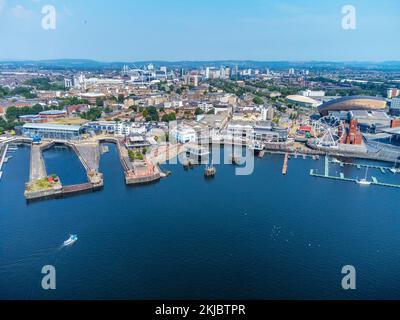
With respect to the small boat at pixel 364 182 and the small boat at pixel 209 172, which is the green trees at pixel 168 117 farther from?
the small boat at pixel 364 182

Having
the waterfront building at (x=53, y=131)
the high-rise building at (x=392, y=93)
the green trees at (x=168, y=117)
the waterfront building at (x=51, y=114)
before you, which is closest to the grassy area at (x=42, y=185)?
the waterfront building at (x=53, y=131)

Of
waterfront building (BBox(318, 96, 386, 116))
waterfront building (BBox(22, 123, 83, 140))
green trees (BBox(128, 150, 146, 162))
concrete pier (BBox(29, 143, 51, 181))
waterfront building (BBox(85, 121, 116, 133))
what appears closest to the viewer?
concrete pier (BBox(29, 143, 51, 181))

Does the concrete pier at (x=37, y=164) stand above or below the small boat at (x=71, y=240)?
above

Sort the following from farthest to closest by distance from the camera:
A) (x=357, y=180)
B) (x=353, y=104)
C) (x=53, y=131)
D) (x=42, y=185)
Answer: (x=353, y=104), (x=53, y=131), (x=357, y=180), (x=42, y=185)

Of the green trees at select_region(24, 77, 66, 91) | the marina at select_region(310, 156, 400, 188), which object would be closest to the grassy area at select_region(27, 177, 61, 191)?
the marina at select_region(310, 156, 400, 188)

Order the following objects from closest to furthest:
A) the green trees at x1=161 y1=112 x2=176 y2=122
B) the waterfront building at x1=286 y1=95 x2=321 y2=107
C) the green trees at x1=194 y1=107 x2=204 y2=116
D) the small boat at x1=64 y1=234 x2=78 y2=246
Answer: the small boat at x1=64 y1=234 x2=78 y2=246
the green trees at x1=161 y1=112 x2=176 y2=122
the green trees at x1=194 y1=107 x2=204 y2=116
the waterfront building at x1=286 y1=95 x2=321 y2=107

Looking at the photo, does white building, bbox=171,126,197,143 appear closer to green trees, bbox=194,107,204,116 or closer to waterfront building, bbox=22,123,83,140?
waterfront building, bbox=22,123,83,140

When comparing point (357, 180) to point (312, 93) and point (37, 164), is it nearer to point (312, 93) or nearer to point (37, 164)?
point (37, 164)

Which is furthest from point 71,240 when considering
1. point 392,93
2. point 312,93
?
point 392,93
